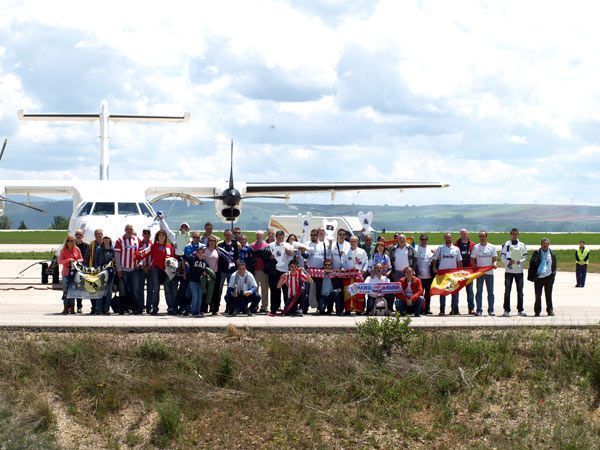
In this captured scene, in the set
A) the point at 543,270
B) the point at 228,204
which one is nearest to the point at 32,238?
the point at 228,204

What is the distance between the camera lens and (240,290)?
17516 millimetres

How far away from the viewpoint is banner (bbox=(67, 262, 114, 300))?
17.6 meters

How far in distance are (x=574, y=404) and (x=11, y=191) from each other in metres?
21.6

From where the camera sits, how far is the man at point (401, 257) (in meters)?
18.1

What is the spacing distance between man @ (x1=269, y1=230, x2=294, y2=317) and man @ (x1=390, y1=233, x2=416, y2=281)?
202 centimetres

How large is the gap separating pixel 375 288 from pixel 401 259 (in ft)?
3.15

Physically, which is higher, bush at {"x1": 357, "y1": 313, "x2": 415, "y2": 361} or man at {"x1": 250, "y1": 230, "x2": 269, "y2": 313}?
man at {"x1": 250, "y1": 230, "x2": 269, "y2": 313}

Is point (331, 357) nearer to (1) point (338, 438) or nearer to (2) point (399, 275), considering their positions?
(1) point (338, 438)

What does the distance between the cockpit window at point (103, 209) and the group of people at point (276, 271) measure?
5.22 m

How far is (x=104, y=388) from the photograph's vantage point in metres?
14.9

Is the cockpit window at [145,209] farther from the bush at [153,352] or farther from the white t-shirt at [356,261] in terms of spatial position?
the bush at [153,352]

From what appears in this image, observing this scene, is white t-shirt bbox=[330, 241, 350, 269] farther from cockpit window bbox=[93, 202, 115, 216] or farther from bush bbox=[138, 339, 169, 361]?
cockpit window bbox=[93, 202, 115, 216]

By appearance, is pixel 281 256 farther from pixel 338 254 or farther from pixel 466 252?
pixel 466 252

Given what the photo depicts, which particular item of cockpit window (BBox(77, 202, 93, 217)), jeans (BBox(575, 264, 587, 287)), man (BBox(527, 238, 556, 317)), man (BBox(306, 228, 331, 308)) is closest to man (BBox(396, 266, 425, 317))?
man (BBox(306, 228, 331, 308))
